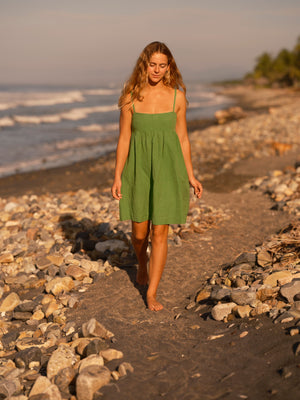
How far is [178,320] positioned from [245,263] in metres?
1.20

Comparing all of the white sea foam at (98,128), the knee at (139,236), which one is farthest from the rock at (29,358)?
the white sea foam at (98,128)

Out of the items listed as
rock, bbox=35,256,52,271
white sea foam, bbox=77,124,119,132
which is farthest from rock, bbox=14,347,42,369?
white sea foam, bbox=77,124,119,132

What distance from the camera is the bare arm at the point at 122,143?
368 cm

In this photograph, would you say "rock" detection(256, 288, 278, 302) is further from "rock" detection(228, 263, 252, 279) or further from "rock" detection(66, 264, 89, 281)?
"rock" detection(66, 264, 89, 281)

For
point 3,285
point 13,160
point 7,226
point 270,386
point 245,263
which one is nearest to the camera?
point 270,386

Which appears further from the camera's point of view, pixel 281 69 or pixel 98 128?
pixel 281 69

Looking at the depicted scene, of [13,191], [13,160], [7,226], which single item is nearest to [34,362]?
[7,226]

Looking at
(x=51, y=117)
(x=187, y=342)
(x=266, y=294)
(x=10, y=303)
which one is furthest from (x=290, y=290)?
(x=51, y=117)

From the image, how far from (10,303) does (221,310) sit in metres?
2.33

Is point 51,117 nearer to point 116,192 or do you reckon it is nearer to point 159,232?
point 116,192

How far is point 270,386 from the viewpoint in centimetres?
239

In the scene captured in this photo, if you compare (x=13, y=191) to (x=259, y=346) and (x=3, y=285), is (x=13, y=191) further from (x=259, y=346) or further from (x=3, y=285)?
(x=259, y=346)

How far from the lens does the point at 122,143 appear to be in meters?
3.79

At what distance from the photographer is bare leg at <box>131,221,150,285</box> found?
13.1 feet
